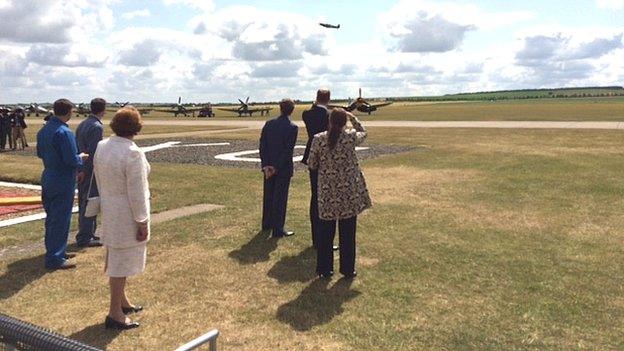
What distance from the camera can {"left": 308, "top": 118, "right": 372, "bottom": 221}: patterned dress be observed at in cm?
604

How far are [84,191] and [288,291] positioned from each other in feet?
12.4

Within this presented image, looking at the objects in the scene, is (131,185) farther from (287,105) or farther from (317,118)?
(287,105)

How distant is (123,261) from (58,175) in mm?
2245

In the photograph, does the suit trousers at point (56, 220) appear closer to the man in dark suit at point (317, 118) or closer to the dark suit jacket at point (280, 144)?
the dark suit jacket at point (280, 144)

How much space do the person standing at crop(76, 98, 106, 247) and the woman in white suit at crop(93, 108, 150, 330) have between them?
2063 millimetres

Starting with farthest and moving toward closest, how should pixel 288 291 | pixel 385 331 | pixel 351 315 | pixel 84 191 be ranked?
pixel 84 191, pixel 288 291, pixel 351 315, pixel 385 331

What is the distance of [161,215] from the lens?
9.59m

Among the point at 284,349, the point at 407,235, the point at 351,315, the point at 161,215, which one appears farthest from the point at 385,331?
the point at 161,215

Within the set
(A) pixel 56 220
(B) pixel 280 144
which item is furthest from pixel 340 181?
(A) pixel 56 220

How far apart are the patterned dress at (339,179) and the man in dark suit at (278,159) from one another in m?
1.80

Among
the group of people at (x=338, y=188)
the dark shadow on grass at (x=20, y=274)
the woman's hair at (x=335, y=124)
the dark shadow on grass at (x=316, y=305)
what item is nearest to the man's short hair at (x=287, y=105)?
the group of people at (x=338, y=188)

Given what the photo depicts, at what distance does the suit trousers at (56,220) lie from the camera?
250 inches

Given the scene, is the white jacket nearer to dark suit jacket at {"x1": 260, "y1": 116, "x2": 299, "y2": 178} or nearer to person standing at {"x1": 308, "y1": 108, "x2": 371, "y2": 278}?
person standing at {"x1": 308, "y1": 108, "x2": 371, "y2": 278}

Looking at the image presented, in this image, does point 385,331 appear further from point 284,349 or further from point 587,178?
point 587,178
